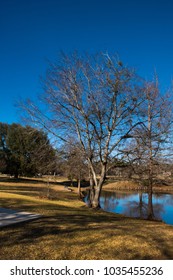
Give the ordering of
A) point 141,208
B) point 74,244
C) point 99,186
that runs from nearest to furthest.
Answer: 1. point 74,244
2. point 99,186
3. point 141,208

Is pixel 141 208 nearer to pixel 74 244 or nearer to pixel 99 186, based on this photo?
pixel 99 186

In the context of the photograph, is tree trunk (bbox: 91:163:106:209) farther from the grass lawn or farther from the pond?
the grass lawn

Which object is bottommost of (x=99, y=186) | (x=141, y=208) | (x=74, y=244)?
(x=141, y=208)

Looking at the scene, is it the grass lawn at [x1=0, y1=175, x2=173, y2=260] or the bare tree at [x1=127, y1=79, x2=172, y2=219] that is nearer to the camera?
the grass lawn at [x1=0, y1=175, x2=173, y2=260]

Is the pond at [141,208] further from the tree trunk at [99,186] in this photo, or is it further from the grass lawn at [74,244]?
the grass lawn at [74,244]

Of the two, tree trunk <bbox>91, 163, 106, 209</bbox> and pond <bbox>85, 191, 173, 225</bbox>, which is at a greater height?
tree trunk <bbox>91, 163, 106, 209</bbox>

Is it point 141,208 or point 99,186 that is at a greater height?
point 99,186

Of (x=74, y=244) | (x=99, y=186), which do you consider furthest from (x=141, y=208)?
(x=74, y=244)

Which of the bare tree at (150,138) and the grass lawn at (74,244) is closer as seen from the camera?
the grass lawn at (74,244)

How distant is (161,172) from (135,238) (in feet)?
20.6

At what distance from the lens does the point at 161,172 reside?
1162cm

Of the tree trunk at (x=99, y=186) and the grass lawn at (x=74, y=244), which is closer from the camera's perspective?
the grass lawn at (x=74, y=244)

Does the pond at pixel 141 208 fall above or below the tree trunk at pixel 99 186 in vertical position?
below

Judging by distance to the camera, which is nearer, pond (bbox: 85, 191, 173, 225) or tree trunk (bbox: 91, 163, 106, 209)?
tree trunk (bbox: 91, 163, 106, 209)
